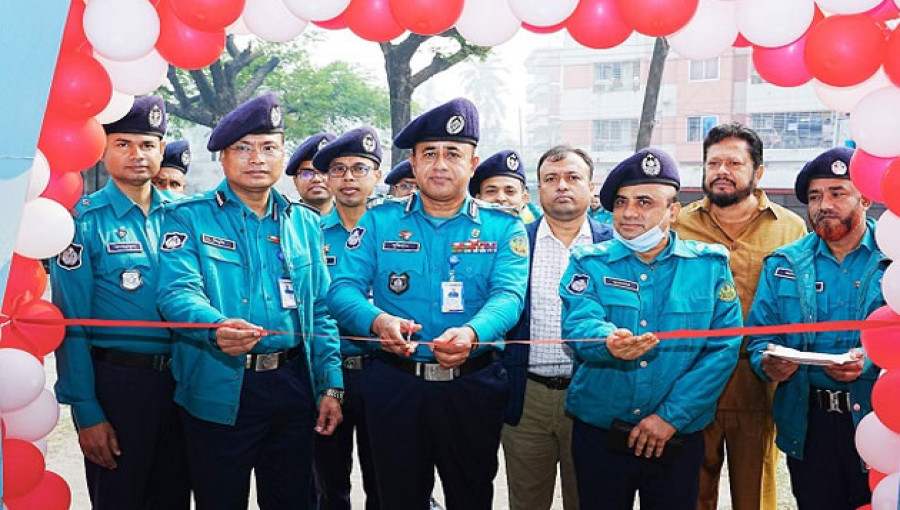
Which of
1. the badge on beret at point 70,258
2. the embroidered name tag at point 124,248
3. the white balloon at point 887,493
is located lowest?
the white balloon at point 887,493

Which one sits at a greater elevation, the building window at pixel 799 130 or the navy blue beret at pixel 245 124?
the building window at pixel 799 130

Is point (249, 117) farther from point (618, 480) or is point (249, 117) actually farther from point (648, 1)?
point (618, 480)

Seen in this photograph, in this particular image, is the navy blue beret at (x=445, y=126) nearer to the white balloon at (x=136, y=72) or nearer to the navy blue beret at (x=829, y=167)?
the white balloon at (x=136, y=72)

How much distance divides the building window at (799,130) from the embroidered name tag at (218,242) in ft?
92.4

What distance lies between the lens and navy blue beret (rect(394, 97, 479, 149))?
3383mm

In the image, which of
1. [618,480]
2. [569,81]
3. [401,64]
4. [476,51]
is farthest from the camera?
[569,81]

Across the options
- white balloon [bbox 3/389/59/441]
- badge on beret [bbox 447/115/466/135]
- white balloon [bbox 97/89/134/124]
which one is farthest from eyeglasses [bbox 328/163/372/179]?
white balloon [bbox 3/389/59/441]

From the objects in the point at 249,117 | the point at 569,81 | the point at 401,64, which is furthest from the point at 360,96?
the point at 249,117

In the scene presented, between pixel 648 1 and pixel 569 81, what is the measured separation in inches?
1232

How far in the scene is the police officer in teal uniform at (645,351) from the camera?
10.3ft

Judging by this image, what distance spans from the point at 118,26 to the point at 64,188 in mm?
692

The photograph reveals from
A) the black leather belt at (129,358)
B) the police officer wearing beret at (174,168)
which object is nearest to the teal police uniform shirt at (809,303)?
the black leather belt at (129,358)

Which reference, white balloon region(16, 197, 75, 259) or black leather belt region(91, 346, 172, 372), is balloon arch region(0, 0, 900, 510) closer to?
white balloon region(16, 197, 75, 259)

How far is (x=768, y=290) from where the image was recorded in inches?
139
